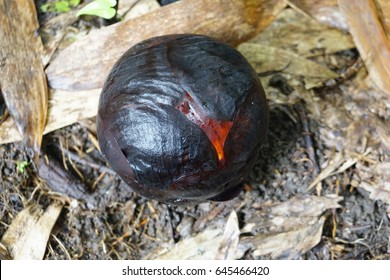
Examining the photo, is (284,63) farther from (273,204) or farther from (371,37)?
(273,204)

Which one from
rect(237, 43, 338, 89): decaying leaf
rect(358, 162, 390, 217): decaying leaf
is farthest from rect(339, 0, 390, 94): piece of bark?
rect(358, 162, 390, 217): decaying leaf

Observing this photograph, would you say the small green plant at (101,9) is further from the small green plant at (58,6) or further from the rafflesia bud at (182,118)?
the rafflesia bud at (182,118)

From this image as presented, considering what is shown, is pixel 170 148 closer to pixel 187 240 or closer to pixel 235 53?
pixel 235 53

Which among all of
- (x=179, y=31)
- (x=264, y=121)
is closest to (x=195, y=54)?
(x=264, y=121)

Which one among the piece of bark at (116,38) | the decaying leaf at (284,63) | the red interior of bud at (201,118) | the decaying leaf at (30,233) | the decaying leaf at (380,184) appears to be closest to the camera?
the red interior of bud at (201,118)

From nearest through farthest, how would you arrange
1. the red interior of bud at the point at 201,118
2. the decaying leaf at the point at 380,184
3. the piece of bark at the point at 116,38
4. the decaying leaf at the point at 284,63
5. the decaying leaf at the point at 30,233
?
the red interior of bud at the point at 201,118 < the decaying leaf at the point at 30,233 < the decaying leaf at the point at 380,184 < the piece of bark at the point at 116,38 < the decaying leaf at the point at 284,63

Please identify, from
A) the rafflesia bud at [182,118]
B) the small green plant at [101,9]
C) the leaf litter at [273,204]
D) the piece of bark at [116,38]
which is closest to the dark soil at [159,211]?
the leaf litter at [273,204]
